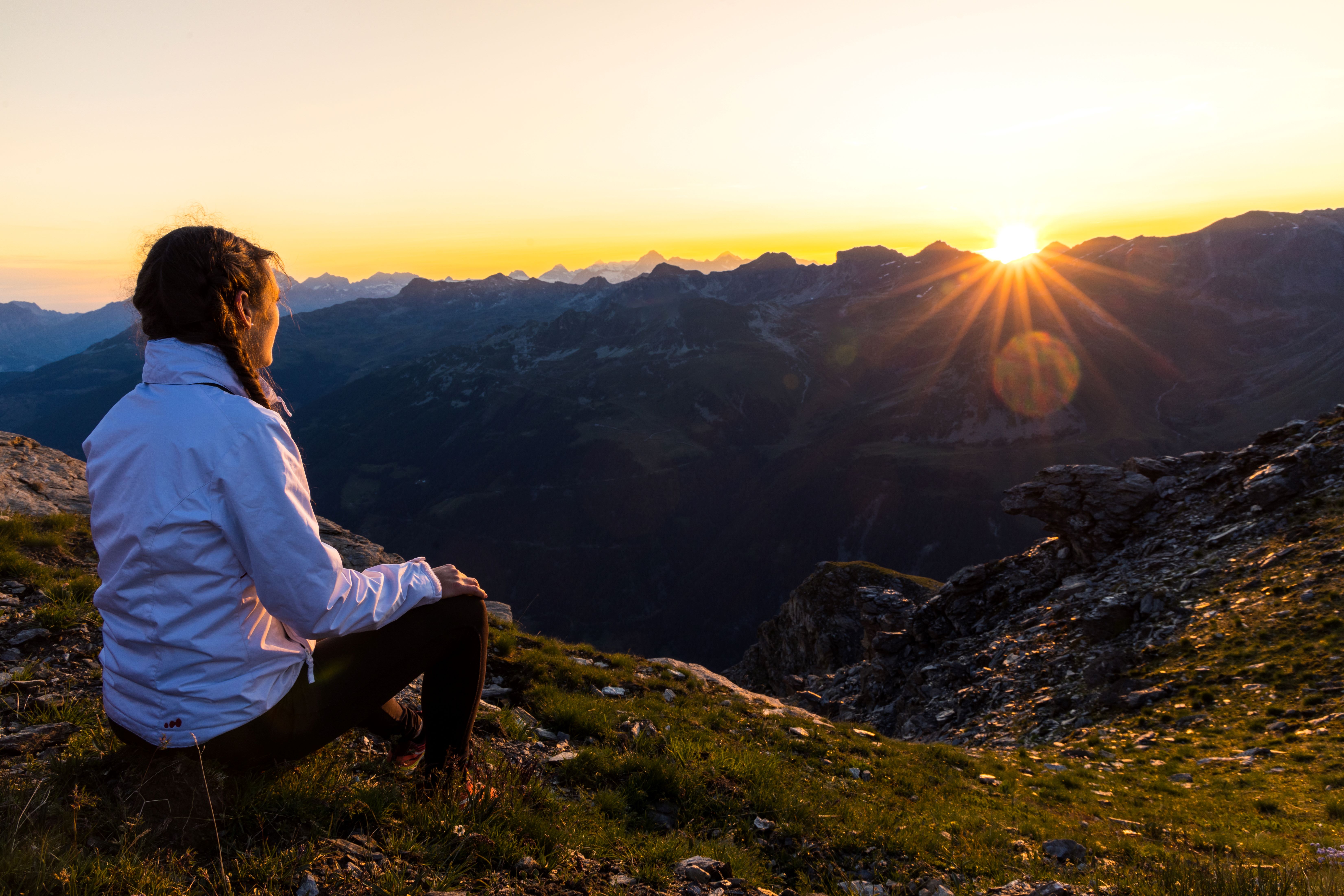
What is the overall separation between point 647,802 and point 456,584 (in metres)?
3.93

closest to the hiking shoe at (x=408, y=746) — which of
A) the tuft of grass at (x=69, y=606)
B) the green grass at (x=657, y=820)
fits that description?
the green grass at (x=657, y=820)

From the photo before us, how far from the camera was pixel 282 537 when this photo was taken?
12.1 ft

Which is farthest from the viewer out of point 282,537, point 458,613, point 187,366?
point 458,613

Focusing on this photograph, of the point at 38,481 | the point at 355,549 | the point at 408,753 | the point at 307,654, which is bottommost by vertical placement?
the point at 355,549

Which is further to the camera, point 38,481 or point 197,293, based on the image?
point 38,481

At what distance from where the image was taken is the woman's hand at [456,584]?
4855 millimetres

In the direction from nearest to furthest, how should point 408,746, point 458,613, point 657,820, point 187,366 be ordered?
point 187,366
point 458,613
point 408,746
point 657,820

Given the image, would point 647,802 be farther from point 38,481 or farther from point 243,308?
point 38,481

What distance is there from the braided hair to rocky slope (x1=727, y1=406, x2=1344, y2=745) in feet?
72.5

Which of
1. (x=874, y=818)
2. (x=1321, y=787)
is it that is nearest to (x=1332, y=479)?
(x=1321, y=787)

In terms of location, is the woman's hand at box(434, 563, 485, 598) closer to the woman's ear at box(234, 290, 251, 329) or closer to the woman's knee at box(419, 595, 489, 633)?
the woman's knee at box(419, 595, 489, 633)

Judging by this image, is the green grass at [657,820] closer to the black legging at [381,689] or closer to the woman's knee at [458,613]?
the black legging at [381,689]

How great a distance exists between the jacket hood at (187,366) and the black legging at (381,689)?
1.95 m

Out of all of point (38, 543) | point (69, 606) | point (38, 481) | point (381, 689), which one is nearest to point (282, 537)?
point (381, 689)
